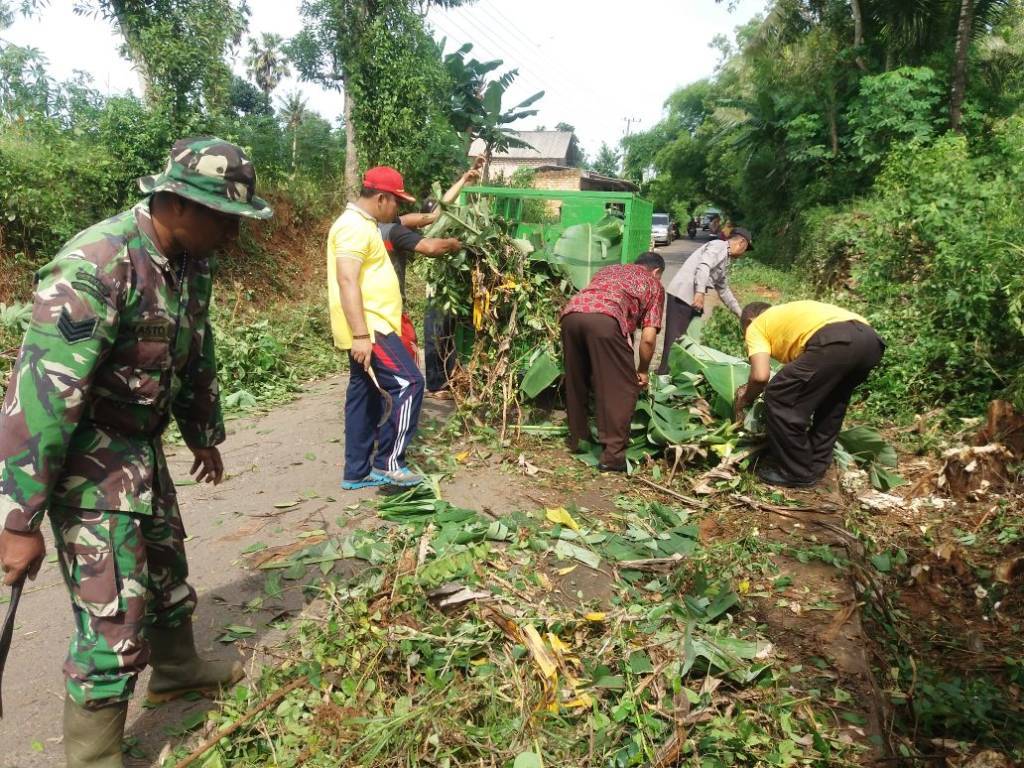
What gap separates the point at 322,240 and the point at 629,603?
1168 centimetres

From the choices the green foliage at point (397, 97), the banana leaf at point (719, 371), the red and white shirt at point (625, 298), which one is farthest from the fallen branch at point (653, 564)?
the green foliage at point (397, 97)

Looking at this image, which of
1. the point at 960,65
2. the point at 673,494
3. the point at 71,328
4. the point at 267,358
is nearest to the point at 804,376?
the point at 673,494

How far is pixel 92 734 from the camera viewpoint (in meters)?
2.05

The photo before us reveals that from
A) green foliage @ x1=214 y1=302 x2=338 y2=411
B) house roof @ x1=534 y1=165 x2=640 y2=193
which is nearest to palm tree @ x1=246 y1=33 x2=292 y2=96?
house roof @ x1=534 y1=165 x2=640 y2=193

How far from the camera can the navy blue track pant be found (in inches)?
163

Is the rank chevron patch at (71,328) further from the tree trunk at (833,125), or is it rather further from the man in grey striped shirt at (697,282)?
the tree trunk at (833,125)

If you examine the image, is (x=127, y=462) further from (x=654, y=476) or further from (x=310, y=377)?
(x=310, y=377)

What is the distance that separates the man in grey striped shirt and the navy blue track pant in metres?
3.69

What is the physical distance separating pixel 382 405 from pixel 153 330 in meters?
2.44

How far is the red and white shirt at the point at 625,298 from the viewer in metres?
4.94

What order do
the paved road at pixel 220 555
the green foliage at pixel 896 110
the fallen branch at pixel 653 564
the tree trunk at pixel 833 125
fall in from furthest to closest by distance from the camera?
the tree trunk at pixel 833 125 < the green foliage at pixel 896 110 < the fallen branch at pixel 653 564 < the paved road at pixel 220 555

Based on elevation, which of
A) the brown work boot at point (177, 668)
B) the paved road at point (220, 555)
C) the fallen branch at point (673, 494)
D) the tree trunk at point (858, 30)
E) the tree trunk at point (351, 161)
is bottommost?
the fallen branch at point (673, 494)

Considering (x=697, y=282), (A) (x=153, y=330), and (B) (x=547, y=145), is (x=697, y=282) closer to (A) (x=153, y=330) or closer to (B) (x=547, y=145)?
(A) (x=153, y=330)

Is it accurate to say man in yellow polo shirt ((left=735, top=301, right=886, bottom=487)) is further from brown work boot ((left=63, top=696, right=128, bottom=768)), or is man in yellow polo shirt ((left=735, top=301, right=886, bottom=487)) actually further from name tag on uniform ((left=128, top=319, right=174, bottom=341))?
brown work boot ((left=63, top=696, right=128, bottom=768))
